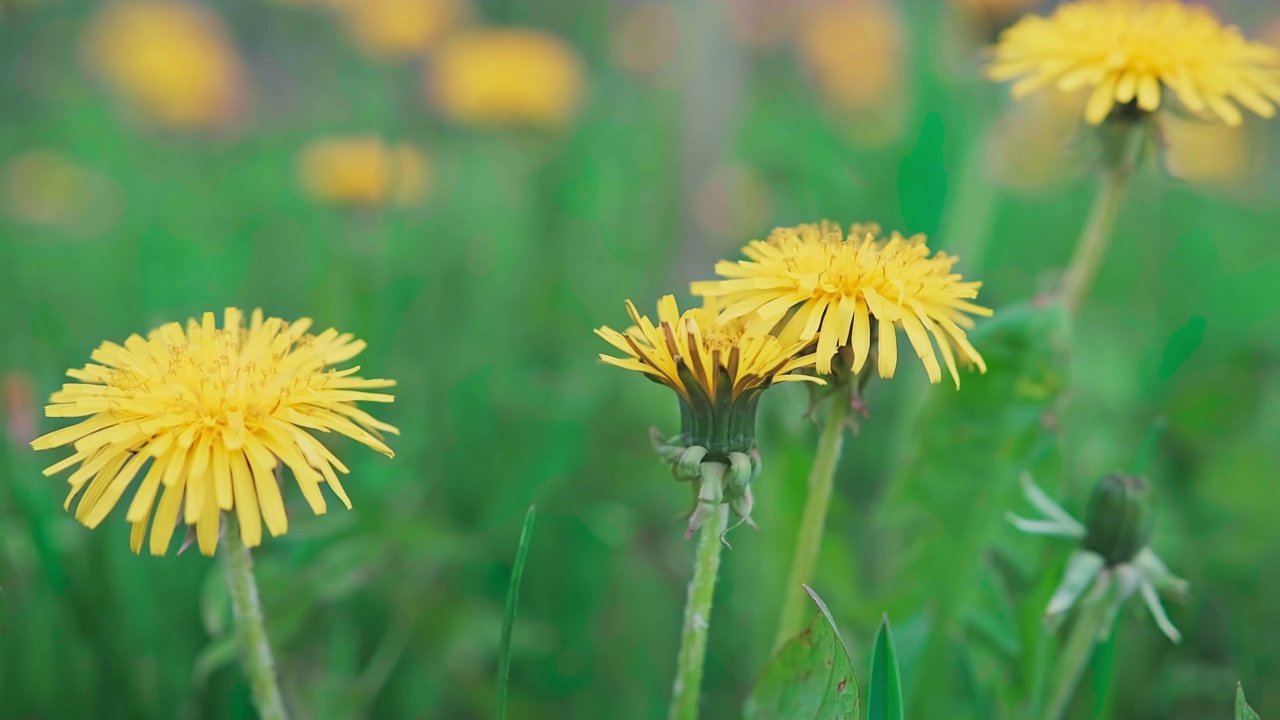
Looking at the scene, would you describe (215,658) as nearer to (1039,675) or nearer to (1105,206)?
(1039,675)

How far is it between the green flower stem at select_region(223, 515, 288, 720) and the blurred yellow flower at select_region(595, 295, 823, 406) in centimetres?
40

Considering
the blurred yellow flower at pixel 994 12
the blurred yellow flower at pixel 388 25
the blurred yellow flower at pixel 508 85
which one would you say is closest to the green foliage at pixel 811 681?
the blurred yellow flower at pixel 994 12

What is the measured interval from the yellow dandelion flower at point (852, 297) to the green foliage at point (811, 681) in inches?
10.2

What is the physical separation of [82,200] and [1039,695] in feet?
11.0

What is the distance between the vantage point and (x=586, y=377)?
218 cm

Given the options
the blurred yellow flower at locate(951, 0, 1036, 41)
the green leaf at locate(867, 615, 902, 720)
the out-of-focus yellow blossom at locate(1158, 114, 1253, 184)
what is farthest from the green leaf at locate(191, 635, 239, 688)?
the out-of-focus yellow blossom at locate(1158, 114, 1253, 184)

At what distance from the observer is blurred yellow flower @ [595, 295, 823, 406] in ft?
3.20

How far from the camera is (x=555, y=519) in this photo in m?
1.86

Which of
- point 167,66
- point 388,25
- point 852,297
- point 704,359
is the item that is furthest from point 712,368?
point 167,66

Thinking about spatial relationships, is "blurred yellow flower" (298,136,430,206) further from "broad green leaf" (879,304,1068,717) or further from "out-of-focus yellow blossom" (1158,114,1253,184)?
"out-of-focus yellow blossom" (1158,114,1253,184)

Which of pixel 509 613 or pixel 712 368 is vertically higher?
pixel 712 368

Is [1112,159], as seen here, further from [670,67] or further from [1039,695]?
[670,67]

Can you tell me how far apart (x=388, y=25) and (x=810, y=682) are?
288 centimetres

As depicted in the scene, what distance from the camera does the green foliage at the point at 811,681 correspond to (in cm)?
103
